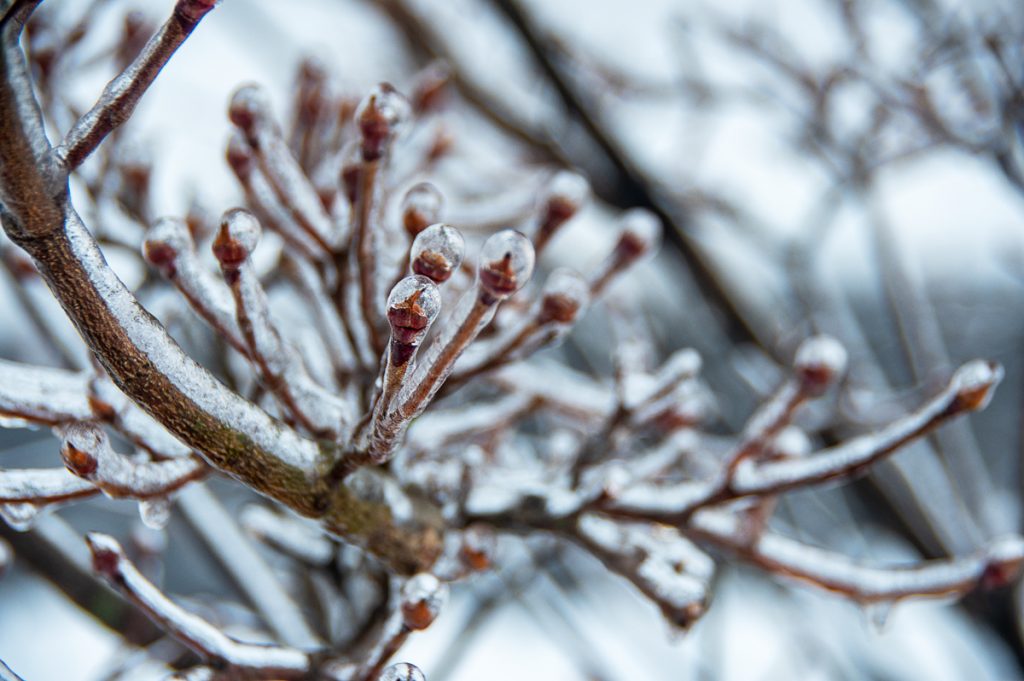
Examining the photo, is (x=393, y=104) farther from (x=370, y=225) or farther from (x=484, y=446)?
(x=484, y=446)

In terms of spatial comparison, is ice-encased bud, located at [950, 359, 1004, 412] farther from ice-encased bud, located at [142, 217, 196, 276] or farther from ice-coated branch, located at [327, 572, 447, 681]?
ice-encased bud, located at [142, 217, 196, 276]

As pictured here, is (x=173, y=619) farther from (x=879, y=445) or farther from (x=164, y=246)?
(x=879, y=445)

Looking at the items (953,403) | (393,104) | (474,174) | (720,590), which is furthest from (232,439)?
(474,174)

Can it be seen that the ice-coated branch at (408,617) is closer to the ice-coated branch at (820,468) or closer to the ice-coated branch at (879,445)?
the ice-coated branch at (820,468)

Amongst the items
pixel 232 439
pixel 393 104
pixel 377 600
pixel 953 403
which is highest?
pixel 393 104

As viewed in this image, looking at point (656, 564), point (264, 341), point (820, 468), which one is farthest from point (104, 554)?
point (820, 468)

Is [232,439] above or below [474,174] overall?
below
